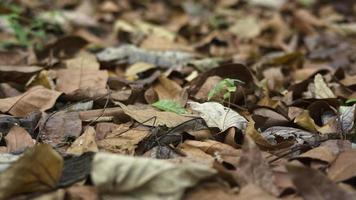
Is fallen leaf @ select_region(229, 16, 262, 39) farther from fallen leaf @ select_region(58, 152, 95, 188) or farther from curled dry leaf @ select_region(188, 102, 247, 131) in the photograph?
fallen leaf @ select_region(58, 152, 95, 188)

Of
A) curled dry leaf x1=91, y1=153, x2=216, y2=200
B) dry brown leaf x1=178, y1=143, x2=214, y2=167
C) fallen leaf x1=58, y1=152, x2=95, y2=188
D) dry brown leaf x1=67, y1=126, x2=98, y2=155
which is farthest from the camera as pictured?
dry brown leaf x1=67, y1=126, x2=98, y2=155

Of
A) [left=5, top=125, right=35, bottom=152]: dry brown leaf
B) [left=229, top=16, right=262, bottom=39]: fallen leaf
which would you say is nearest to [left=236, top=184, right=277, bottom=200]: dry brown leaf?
[left=5, top=125, right=35, bottom=152]: dry brown leaf

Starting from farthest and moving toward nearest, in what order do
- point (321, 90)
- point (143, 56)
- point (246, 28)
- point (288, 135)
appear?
point (246, 28), point (143, 56), point (321, 90), point (288, 135)

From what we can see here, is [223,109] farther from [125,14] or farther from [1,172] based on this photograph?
[125,14]

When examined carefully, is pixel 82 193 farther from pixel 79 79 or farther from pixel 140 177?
pixel 79 79

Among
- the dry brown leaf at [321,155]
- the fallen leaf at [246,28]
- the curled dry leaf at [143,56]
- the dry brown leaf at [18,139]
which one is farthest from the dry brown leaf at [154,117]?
the fallen leaf at [246,28]

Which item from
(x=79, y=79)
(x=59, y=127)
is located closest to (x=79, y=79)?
(x=79, y=79)
